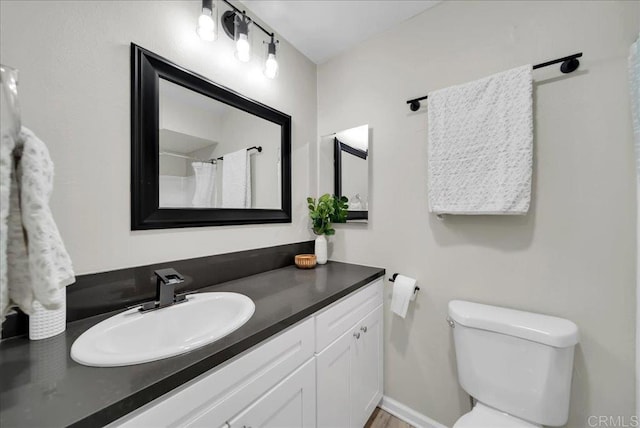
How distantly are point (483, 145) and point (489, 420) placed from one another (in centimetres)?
117

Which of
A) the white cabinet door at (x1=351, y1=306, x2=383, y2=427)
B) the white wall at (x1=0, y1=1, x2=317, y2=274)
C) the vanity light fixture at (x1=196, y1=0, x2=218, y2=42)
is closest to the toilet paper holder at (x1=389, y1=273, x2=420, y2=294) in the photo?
the white cabinet door at (x1=351, y1=306, x2=383, y2=427)

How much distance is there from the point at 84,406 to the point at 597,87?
6.19ft

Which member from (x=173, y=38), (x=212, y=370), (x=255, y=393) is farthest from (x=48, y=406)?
(x=173, y=38)

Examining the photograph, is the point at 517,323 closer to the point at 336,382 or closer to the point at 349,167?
the point at 336,382

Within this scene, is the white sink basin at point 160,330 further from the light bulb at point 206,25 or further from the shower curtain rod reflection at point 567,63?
the shower curtain rod reflection at point 567,63

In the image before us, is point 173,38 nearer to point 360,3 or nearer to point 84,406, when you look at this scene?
point 360,3

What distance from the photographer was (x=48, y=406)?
1.59 ft

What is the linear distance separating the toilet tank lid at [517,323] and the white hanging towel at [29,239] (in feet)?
4.53

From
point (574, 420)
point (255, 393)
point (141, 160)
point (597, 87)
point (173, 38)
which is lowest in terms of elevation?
point (574, 420)

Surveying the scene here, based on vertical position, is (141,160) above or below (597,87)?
below

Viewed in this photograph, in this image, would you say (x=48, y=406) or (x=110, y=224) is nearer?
(x=48, y=406)

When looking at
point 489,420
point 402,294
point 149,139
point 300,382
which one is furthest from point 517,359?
point 149,139

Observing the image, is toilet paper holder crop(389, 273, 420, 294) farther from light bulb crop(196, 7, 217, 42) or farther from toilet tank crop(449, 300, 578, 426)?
light bulb crop(196, 7, 217, 42)

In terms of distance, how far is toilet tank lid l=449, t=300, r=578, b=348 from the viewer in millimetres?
943
